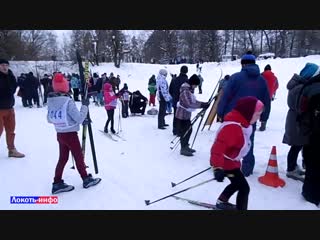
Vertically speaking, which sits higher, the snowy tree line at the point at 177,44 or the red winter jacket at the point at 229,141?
the snowy tree line at the point at 177,44

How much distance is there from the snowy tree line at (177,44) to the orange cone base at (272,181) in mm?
38740

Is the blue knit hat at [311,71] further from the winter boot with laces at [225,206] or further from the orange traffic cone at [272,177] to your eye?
the winter boot with laces at [225,206]

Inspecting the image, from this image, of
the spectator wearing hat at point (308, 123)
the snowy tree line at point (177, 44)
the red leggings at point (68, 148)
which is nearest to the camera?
the spectator wearing hat at point (308, 123)

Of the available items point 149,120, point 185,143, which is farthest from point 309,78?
point 149,120

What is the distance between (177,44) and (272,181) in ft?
192

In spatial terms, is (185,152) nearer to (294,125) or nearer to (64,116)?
(294,125)

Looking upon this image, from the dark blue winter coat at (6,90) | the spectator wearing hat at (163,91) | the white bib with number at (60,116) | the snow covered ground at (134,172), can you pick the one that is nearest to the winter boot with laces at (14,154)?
the snow covered ground at (134,172)

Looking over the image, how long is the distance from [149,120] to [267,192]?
7373 millimetres

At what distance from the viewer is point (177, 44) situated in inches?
2414

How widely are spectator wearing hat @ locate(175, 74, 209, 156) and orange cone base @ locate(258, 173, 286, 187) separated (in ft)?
6.68

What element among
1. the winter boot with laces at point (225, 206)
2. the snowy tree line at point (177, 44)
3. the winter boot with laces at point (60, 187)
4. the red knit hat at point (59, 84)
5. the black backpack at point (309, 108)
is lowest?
the winter boot with laces at point (60, 187)

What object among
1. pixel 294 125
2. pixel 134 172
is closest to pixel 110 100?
pixel 134 172

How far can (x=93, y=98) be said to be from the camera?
1962 cm

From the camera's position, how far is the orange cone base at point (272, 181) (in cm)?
516
